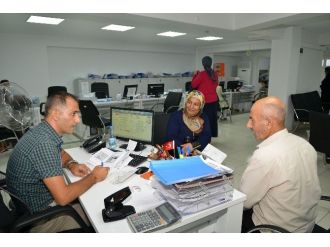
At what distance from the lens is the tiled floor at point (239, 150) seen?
255cm

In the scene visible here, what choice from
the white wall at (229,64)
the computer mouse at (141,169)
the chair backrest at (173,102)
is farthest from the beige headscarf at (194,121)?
the white wall at (229,64)

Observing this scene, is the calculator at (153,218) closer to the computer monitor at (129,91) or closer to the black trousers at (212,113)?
the black trousers at (212,113)

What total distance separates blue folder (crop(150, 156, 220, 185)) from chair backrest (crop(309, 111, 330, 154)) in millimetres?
2126

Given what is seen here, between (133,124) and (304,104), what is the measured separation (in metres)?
4.78

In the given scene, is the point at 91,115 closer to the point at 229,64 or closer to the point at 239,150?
the point at 239,150

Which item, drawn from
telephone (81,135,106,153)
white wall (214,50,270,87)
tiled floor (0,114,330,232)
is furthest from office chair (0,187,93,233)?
white wall (214,50,270,87)

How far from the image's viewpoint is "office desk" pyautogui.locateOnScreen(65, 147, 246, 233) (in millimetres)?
1146

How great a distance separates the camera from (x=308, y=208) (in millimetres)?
1322

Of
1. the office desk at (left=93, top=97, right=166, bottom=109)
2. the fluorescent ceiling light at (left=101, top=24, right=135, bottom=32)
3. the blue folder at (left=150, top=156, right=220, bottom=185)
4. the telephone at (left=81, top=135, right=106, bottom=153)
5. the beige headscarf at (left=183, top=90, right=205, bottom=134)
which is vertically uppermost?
the fluorescent ceiling light at (left=101, top=24, right=135, bottom=32)

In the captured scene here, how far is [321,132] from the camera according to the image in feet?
9.14

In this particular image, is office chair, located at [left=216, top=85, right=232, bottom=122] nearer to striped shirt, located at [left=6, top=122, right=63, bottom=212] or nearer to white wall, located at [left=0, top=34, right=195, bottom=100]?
white wall, located at [left=0, top=34, right=195, bottom=100]

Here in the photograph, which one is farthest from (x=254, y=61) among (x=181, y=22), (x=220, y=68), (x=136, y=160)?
(x=136, y=160)
